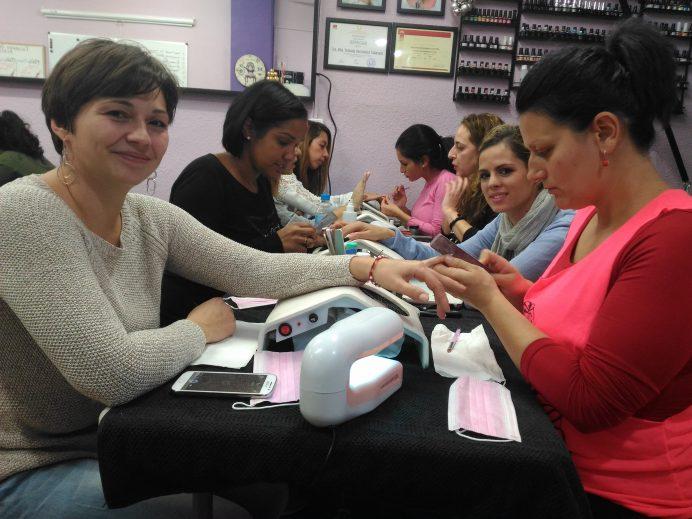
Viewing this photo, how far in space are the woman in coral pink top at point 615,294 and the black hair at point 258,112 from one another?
1021mm

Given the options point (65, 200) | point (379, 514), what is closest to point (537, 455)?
point (379, 514)

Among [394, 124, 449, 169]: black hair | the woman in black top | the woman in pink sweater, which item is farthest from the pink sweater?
the woman in black top

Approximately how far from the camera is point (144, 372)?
85 centimetres

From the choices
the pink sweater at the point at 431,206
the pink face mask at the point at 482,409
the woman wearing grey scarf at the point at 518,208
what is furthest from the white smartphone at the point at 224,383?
the pink sweater at the point at 431,206

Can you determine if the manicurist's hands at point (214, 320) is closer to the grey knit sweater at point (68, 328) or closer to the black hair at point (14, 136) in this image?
the grey knit sweater at point (68, 328)

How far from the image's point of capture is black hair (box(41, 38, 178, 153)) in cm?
96

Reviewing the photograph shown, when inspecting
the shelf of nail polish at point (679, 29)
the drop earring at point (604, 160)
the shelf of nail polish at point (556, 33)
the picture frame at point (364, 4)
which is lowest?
the drop earring at point (604, 160)

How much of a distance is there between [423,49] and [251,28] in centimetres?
123

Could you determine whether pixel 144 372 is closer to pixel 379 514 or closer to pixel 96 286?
pixel 96 286

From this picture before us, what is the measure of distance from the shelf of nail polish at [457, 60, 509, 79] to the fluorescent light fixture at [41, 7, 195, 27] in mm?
1915

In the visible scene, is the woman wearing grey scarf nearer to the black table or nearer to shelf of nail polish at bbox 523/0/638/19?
the black table

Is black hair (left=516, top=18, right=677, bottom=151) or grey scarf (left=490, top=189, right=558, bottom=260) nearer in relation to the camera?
black hair (left=516, top=18, right=677, bottom=151)

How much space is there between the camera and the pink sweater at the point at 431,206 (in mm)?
3377

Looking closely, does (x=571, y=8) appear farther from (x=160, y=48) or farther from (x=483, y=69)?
(x=160, y=48)
